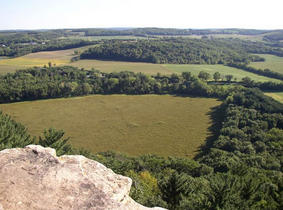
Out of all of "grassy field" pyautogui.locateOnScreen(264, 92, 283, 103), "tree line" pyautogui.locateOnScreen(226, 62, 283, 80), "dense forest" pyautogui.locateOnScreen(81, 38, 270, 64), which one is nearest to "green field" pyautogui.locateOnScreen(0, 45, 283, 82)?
"tree line" pyautogui.locateOnScreen(226, 62, 283, 80)

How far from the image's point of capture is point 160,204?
21391 mm

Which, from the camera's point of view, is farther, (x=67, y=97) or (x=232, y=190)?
(x=67, y=97)

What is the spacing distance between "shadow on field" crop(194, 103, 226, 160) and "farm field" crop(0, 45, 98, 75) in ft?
358

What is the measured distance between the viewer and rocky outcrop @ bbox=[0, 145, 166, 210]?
11508 mm

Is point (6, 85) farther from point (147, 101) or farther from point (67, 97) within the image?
point (147, 101)

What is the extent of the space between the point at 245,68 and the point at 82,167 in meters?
140

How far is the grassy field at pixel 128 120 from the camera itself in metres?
54.6

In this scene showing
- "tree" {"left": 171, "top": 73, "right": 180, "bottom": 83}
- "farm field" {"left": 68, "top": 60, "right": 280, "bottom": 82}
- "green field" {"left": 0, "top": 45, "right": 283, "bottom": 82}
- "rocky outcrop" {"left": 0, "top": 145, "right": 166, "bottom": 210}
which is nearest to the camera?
"rocky outcrop" {"left": 0, "top": 145, "right": 166, "bottom": 210}

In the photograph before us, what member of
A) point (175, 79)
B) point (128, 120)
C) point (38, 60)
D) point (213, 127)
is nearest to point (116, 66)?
point (175, 79)

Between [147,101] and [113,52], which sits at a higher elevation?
[113,52]

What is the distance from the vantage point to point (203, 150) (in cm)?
5250

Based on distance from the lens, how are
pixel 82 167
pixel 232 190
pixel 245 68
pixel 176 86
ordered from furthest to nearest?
pixel 245 68 < pixel 176 86 < pixel 232 190 < pixel 82 167

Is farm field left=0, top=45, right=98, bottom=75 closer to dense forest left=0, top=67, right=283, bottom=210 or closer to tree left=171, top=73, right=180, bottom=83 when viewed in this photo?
dense forest left=0, top=67, right=283, bottom=210

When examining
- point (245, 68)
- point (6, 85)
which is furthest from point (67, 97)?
point (245, 68)
